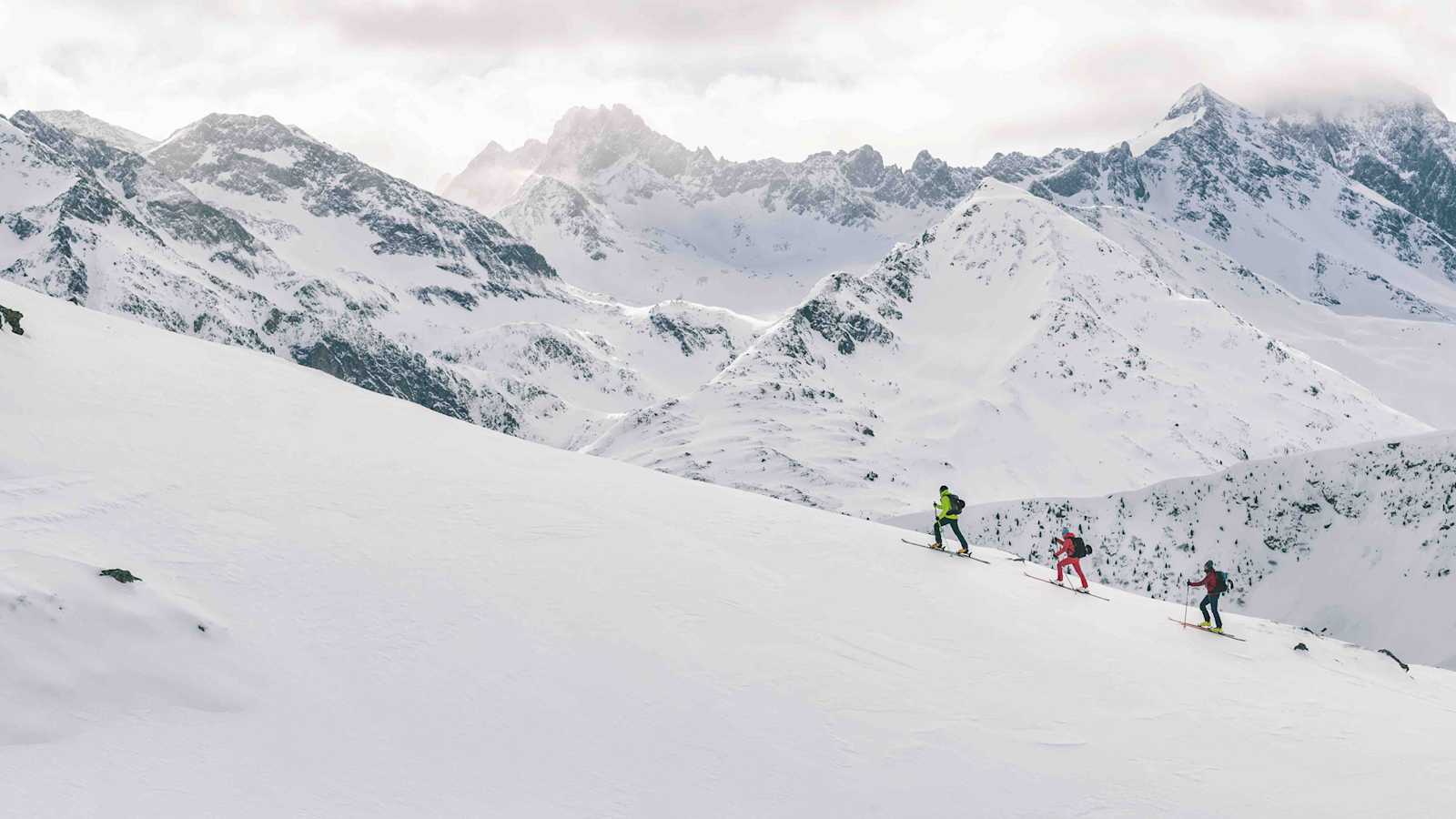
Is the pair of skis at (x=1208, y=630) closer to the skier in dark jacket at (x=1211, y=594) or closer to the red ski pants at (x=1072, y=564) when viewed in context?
the skier in dark jacket at (x=1211, y=594)

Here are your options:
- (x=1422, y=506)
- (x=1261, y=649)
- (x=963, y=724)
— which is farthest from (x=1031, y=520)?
(x=963, y=724)

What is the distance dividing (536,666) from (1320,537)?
1709 inches

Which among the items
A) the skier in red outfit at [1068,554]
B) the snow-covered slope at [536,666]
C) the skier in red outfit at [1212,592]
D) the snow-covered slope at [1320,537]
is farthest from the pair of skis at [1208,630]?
the snow-covered slope at [1320,537]

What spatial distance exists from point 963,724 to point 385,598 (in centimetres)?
750

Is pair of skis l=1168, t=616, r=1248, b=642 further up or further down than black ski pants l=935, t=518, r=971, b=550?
further down

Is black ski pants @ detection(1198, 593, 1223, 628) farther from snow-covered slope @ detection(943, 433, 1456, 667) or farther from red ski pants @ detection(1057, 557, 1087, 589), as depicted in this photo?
snow-covered slope @ detection(943, 433, 1456, 667)

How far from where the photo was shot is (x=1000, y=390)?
423 feet

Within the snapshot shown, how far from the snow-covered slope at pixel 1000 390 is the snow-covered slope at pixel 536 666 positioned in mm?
78265

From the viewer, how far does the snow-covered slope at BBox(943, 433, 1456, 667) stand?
126 ft

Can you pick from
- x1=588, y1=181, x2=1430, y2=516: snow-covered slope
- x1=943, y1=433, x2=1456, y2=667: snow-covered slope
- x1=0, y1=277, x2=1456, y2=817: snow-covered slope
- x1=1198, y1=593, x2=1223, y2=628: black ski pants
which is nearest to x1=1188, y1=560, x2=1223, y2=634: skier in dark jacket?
x1=1198, y1=593, x2=1223, y2=628: black ski pants

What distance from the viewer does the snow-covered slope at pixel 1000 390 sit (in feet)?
365

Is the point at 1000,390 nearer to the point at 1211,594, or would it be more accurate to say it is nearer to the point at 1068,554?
the point at 1068,554

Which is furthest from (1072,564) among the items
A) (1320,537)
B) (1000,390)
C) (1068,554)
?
(1000,390)

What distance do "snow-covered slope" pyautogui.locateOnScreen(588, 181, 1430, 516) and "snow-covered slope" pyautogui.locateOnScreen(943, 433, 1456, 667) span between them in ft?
145
